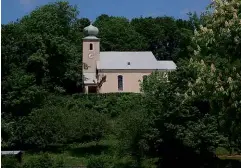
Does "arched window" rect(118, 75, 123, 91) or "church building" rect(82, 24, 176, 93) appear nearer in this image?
"church building" rect(82, 24, 176, 93)

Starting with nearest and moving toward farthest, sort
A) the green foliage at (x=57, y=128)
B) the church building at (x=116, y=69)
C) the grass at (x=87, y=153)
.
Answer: the grass at (x=87, y=153) → the green foliage at (x=57, y=128) → the church building at (x=116, y=69)

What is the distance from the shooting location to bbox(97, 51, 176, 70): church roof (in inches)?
2731

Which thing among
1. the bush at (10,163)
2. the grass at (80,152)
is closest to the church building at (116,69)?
the grass at (80,152)

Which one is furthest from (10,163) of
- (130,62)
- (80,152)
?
(130,62)

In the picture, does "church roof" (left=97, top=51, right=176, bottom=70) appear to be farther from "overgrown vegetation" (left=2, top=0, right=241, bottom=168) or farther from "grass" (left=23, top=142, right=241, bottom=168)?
"grass" (left=23, top=142, right=241, bottom=168)

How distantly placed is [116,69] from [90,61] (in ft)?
10.5

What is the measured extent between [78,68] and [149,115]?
93.1ft

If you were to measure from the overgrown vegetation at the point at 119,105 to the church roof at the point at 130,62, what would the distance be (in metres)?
4.07

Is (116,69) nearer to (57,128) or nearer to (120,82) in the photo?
(120,82)

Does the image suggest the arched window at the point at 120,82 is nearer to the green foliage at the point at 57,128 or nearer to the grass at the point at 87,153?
the green foliage at the point at 57,128

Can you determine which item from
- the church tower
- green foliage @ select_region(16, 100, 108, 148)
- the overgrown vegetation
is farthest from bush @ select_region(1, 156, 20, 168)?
the church tower

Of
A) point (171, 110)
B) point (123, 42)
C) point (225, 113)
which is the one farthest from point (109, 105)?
point (225, 113)

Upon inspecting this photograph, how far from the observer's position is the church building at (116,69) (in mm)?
68688

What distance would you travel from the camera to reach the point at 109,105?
5572 cm
